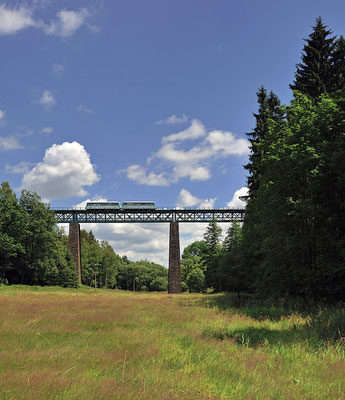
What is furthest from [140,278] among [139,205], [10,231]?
[10,231]

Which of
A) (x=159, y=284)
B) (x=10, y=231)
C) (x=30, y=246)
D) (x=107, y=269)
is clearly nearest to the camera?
(x=10, y=231)

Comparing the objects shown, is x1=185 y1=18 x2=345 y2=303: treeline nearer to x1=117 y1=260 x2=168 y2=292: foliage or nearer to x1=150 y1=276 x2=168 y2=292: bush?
x1=150 y1=276 x2=168 y2=292: bush

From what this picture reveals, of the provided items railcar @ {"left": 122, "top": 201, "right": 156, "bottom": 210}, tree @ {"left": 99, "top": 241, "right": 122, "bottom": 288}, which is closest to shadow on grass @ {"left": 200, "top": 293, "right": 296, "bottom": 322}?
railcar @ {"left": 122, "top": 201, "right": 156, "bottom": 210}

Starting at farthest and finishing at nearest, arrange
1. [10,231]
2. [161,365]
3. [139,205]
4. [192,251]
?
1. [192,251]
2. [139,205]
3. [10,231]
4. [161,365]

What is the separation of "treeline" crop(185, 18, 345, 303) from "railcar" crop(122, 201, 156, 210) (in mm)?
31232

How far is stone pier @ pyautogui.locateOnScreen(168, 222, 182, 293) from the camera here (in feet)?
171

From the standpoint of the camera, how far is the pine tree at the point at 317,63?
23.3m

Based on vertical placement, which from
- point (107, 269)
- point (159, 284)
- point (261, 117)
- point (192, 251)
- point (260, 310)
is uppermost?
point (261, 117)

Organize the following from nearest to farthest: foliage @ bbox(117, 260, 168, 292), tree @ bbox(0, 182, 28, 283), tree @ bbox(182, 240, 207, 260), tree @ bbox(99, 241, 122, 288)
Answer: tree @ bbox(0, 182, 28, 283) → tree @ bbox(99, 241, 122, 288) → foliage @ bbox(117, 260, 168, 292) → tree @ bbox(182, 240, 207, 260)

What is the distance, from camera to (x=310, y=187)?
15500 mm

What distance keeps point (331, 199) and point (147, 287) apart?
89.3m

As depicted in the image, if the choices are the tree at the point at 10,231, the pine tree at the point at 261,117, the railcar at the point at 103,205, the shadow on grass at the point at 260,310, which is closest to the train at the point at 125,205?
the railcar at the point at 103,205

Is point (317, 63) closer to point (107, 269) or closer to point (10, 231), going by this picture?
point (10, 231)

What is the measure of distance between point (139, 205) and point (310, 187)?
39249mm
